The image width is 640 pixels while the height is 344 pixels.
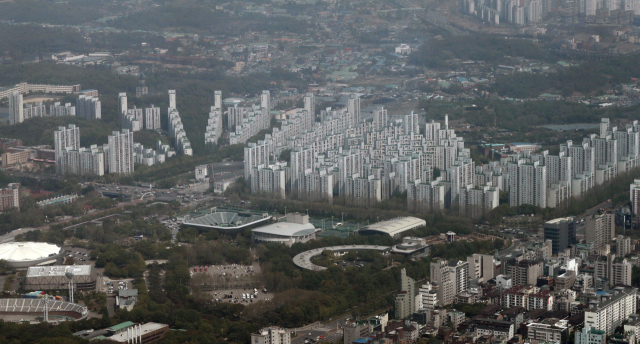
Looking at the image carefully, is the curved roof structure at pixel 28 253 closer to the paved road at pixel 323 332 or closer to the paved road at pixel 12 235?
the paved road at pixel 12 235

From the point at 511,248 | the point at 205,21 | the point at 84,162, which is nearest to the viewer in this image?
the point at 511,248

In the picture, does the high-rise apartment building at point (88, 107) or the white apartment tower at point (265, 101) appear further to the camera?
the white apartment tower at point (265, 101)

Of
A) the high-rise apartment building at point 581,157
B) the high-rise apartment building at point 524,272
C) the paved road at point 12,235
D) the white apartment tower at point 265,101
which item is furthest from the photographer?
the white apartment tower at point 265,101

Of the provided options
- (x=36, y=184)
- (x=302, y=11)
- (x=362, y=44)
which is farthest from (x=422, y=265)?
(x=302, y=11)

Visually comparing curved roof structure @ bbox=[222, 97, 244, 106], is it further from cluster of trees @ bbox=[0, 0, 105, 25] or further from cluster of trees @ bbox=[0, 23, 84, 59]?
cluster of trees @ bbox=[0, 0, 105, 25]

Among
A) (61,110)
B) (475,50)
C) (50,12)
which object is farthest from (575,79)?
(50,12)

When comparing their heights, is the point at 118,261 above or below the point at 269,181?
below

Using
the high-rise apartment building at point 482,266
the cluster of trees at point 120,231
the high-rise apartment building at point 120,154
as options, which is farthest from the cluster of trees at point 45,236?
the high-rise apartment building at point 482,266

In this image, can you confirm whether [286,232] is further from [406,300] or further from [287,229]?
[406,300]
